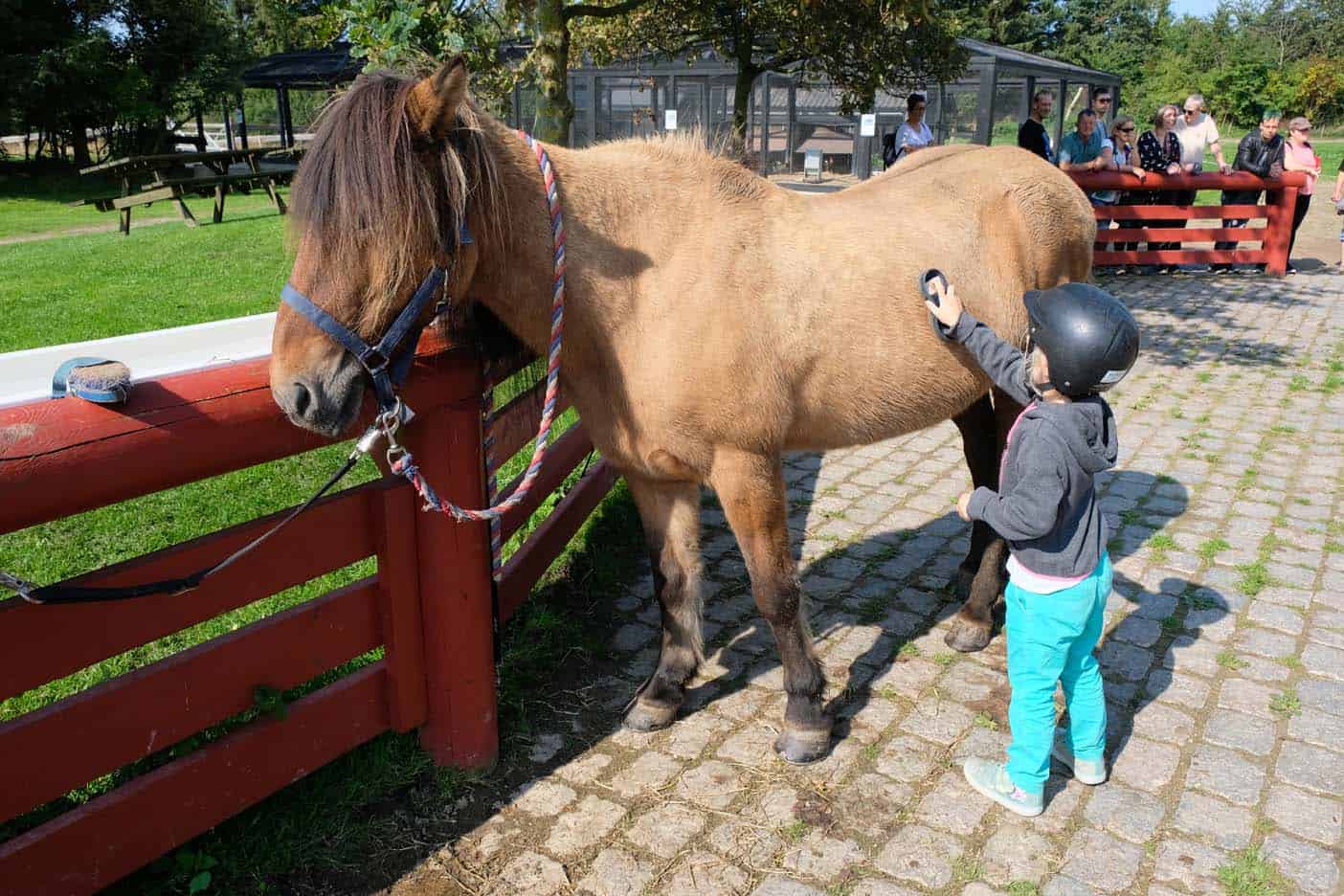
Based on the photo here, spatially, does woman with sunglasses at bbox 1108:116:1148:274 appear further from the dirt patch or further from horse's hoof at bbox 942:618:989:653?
the dirt patch

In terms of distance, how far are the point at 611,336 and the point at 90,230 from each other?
16.5 m

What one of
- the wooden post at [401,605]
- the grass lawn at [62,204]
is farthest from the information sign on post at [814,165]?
the wooden post at [401,605]

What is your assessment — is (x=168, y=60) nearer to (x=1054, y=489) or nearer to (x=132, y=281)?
(x=132, y=281)

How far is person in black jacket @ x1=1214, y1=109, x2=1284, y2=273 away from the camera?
1199cm

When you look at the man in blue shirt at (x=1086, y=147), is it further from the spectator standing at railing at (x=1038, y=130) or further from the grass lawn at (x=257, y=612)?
the grass lawn at (x=257, y=612)

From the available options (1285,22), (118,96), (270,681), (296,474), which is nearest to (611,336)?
(270,681)

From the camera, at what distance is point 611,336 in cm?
282

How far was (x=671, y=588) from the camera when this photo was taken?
3.54 m

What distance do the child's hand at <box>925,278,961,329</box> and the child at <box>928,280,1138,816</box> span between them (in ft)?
0.44

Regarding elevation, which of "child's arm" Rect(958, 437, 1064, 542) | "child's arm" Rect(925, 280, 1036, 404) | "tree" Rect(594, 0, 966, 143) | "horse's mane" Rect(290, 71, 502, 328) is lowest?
"child's arm" Rect(958, 437, 1064, 542)

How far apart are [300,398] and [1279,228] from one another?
Answer: 1339 centimetres

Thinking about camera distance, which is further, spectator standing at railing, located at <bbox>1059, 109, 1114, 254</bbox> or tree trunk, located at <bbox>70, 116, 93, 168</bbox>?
tree trunk, located at <bbox>70, 116, 93, 168</bbox>

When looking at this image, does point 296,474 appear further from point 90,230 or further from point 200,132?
point 200,132

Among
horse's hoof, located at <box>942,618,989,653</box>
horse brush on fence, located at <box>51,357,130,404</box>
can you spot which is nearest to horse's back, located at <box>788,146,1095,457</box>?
horse's hoof, located at <box>942,618,989,653</box>
